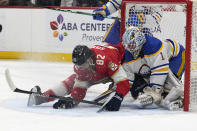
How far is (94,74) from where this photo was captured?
3.36m

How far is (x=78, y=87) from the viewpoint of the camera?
3371mm

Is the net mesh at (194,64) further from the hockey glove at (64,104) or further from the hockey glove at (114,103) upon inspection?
the hockey glove at (64,104)

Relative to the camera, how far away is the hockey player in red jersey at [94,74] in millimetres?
3158

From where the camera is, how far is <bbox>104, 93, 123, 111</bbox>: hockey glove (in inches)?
124

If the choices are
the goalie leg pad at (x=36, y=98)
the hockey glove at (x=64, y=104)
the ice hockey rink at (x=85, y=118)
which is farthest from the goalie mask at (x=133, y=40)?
the goalie leg pad at (x=36, y=98)

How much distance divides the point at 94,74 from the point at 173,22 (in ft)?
3.24

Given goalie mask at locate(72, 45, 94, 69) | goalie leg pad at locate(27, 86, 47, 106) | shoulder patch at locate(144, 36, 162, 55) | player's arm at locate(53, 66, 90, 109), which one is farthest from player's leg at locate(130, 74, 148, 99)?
goalie leg pad at locate(27, 86, 47, 106)

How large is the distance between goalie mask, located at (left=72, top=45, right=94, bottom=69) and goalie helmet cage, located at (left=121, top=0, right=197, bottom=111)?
0.67 m

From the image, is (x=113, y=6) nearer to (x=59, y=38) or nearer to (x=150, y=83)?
(x=150, y=83)

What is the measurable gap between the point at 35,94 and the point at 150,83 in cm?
82

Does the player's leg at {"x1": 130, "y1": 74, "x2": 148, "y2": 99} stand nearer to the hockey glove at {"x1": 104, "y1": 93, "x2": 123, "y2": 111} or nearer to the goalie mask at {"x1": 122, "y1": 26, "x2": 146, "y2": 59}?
the goalie mask at {"x1": 122, "y1": 26, "x2": 146, "y2": 59}

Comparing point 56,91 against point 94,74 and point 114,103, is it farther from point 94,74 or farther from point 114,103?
point 114,103

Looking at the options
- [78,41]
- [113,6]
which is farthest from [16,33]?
[113,6]

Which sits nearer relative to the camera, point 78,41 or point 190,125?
point 190,125
